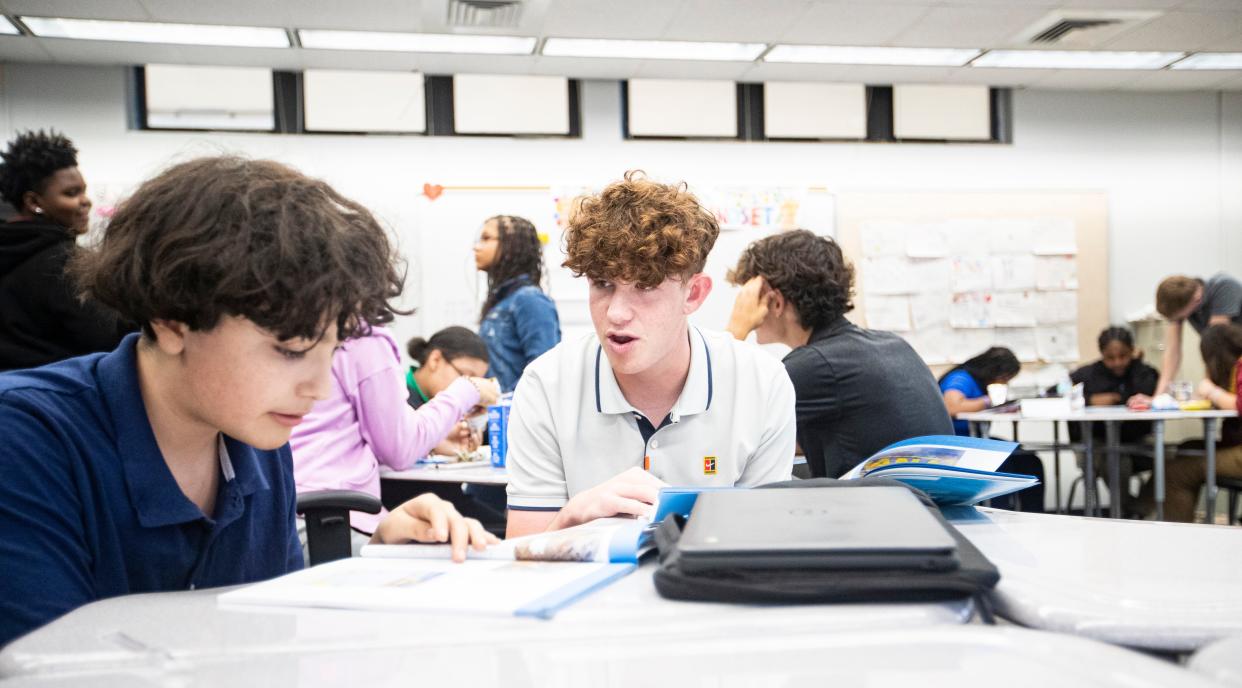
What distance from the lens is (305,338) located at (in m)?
0.94

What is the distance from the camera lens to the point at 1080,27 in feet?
15.6

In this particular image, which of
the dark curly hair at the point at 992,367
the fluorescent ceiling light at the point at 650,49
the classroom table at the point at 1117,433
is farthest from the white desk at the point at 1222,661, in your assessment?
the dark curly hair at the point at 992,367

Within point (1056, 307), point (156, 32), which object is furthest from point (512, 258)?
point (1056, 307)

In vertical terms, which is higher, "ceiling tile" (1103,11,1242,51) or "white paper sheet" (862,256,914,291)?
"ceiling tile" (1103,11,1242,51)

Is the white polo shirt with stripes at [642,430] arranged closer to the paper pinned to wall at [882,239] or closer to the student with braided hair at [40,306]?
the student with braided hair at [40,306]

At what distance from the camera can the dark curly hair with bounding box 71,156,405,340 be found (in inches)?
35.5

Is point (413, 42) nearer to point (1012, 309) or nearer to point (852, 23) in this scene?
point (852, 23)

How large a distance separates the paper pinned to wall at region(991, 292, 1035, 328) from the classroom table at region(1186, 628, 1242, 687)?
5.57 m

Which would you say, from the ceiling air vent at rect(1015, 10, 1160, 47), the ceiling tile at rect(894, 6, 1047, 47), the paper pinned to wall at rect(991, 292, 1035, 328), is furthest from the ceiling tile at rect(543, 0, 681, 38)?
the paper pinned to wall at rect(991, 292, 1035, 328)

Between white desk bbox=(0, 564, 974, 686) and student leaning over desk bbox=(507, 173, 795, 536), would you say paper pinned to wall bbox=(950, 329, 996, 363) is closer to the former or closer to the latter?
student leaning over desk bbox=(507, 173, 795, 536)

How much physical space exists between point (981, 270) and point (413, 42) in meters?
3.72

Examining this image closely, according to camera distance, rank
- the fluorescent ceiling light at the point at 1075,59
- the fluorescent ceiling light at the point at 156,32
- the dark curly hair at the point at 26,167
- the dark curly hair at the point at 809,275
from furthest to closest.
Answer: the fluorescent ceiling light at the point at 1075,59
the fluorescent ceiling light at the point at 156,32
the dark curly hair at the point at 26,167
the dark curly hair at the point at 809,275

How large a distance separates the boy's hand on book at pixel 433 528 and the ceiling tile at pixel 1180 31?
16.4ft

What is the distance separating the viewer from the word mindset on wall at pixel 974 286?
575 centimetres
